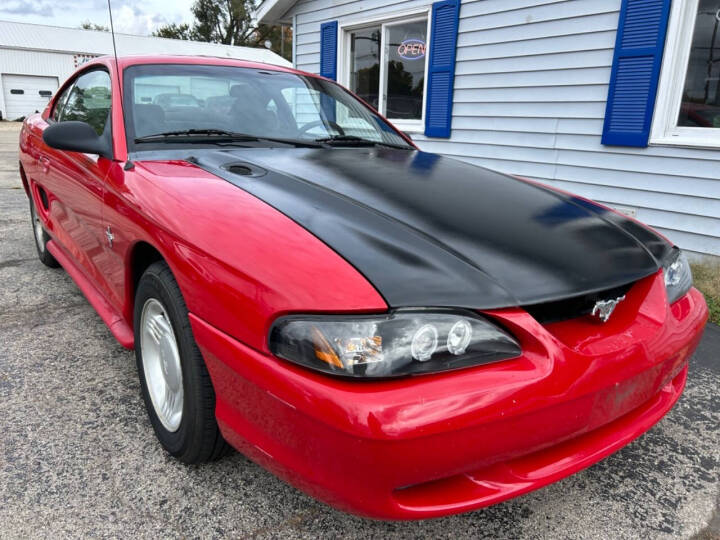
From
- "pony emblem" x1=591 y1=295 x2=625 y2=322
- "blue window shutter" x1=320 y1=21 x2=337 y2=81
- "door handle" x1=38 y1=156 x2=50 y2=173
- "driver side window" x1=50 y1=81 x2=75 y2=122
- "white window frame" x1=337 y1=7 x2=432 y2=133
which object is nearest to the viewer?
"pony emblem" x1=591 y1=295 x2=625 y2=322

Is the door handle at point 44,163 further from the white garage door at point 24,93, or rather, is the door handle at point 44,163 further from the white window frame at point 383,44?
the white garage door at point 24,93

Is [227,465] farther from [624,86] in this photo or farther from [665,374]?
[624,86]

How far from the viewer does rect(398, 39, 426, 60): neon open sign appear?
21.4 ft

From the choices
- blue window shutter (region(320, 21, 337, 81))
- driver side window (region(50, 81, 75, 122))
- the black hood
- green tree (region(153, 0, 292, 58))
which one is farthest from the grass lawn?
green tree (region(153, 0, 292, 58))

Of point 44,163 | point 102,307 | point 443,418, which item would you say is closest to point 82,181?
point 102,307

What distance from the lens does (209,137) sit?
2.35 m

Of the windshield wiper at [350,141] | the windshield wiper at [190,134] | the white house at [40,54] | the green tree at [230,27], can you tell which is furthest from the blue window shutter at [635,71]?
the green tree at [230,27]

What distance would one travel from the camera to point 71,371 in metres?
2.50

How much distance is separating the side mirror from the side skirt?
684 mm

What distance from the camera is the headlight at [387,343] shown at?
1206mm

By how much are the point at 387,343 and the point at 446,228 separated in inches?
20.5

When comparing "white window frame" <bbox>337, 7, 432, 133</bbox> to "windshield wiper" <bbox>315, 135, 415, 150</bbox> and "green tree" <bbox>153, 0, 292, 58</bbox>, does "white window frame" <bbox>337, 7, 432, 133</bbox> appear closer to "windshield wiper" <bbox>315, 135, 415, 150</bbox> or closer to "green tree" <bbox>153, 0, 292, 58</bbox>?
"windshield wiper" <bbox>315, 135, 415, 150</bbox>

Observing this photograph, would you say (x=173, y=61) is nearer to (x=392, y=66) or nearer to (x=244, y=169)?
(x=244, y=169)

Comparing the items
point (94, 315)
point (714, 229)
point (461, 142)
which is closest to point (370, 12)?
point (461, 142)
